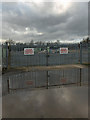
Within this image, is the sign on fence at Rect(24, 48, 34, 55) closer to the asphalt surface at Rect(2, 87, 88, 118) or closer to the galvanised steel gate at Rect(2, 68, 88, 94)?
the galvanised steel gate at Rect(2, 68, 88, 94)

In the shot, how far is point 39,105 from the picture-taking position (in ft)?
11.2

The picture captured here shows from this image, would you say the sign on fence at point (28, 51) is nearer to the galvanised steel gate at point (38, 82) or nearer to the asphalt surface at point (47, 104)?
the galvanised steel gate at point (38, 82)

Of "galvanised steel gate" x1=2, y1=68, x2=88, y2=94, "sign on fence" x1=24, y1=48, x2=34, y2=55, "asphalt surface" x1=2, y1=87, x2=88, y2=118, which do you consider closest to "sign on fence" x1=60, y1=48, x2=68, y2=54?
"sign on fence" x1=24, y1=48, x2=34, y2=55

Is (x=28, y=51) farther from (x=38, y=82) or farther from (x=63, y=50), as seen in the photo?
(x=38, y=82)

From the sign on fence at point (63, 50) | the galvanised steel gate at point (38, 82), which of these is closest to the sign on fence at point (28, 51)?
the sign on fence at point (63, 50)

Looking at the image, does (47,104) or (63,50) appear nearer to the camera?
(47,104)

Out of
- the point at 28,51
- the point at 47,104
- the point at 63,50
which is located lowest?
the point at 47,104

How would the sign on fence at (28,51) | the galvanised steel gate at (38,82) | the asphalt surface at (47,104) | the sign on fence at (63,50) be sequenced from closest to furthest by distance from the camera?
the asphalt surface at (47,104)
the galvanised steel gate at (38,82)
the sign on fence at (28,51)
the sign on fence at (63,50)

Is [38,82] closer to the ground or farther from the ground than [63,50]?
closer to the ground

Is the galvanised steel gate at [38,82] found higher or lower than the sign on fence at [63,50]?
lower

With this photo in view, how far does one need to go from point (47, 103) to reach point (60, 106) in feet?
1.57

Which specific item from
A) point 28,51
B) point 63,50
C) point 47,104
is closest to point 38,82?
point 47,104

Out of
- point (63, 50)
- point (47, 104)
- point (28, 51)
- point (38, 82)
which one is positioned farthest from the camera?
point (63, 50)

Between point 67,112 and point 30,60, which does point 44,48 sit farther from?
point 67,112
